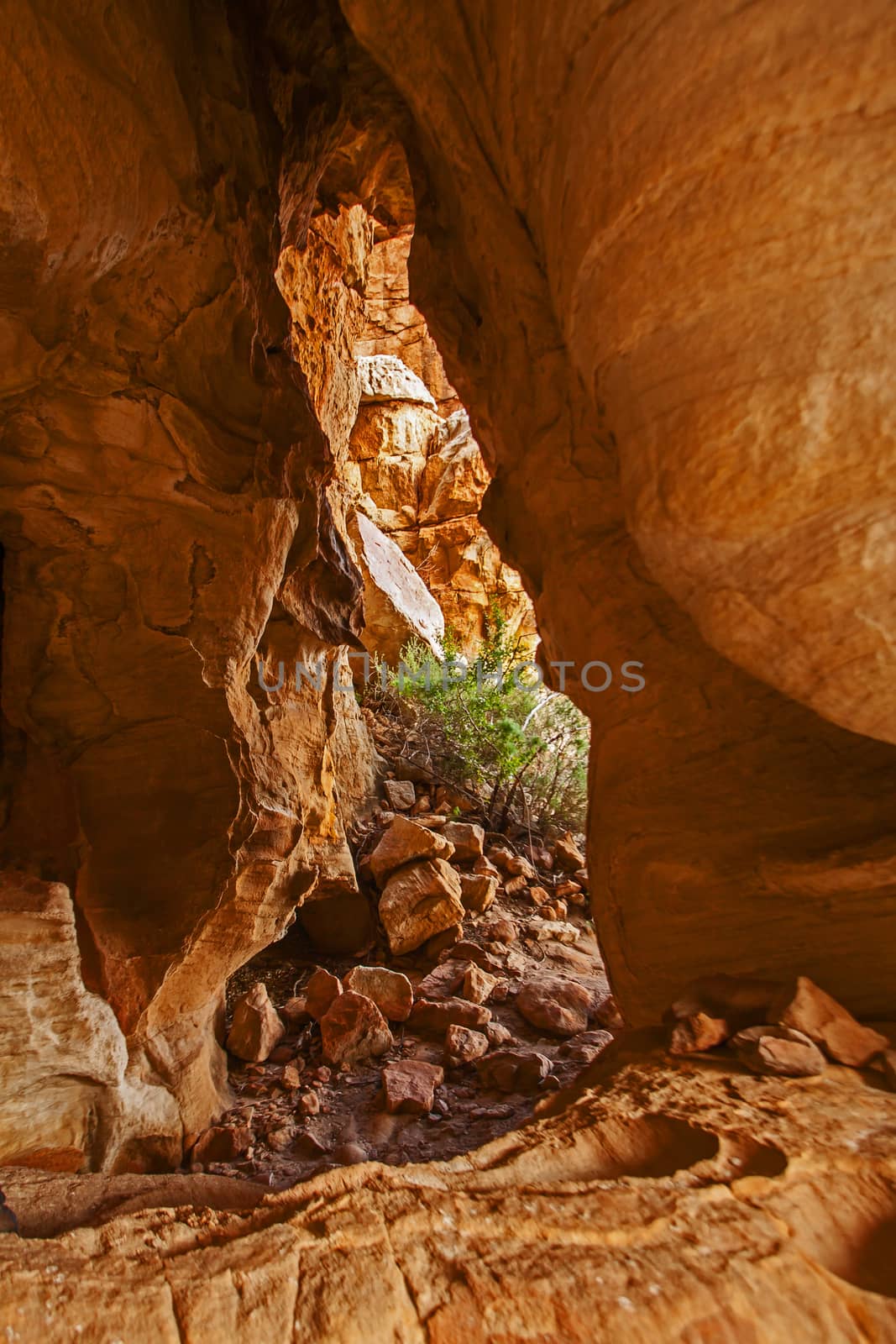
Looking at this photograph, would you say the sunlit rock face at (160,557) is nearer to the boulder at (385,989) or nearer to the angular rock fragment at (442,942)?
the boulder at (385,989)

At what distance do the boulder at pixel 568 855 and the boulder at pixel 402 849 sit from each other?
1.41m

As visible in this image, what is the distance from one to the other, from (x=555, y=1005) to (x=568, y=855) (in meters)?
2.32

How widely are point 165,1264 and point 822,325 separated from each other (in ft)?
6.49

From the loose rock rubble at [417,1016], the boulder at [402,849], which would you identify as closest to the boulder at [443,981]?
the loose rock rubble at [417,1016]

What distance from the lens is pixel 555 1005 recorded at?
4.39 m

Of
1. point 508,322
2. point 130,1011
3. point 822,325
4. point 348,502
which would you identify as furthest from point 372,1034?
point 348,502

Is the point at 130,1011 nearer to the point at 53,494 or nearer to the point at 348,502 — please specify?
the point at 53,494

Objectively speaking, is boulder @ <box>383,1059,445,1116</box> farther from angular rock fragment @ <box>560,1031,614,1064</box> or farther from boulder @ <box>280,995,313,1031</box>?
boulder @ <box>280,995,313,1031</box>

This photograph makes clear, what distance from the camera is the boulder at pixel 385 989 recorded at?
455 centimetres

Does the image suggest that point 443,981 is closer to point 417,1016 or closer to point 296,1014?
point 417,1016

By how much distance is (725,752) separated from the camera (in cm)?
246

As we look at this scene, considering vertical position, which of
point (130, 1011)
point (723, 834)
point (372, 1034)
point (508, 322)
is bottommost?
point (372, 1034)

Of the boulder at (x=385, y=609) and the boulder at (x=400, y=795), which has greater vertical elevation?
the boulder at (x=385, y=609)

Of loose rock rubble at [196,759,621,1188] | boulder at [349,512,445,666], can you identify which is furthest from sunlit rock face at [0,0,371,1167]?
boulder at [349,512,445,666]
